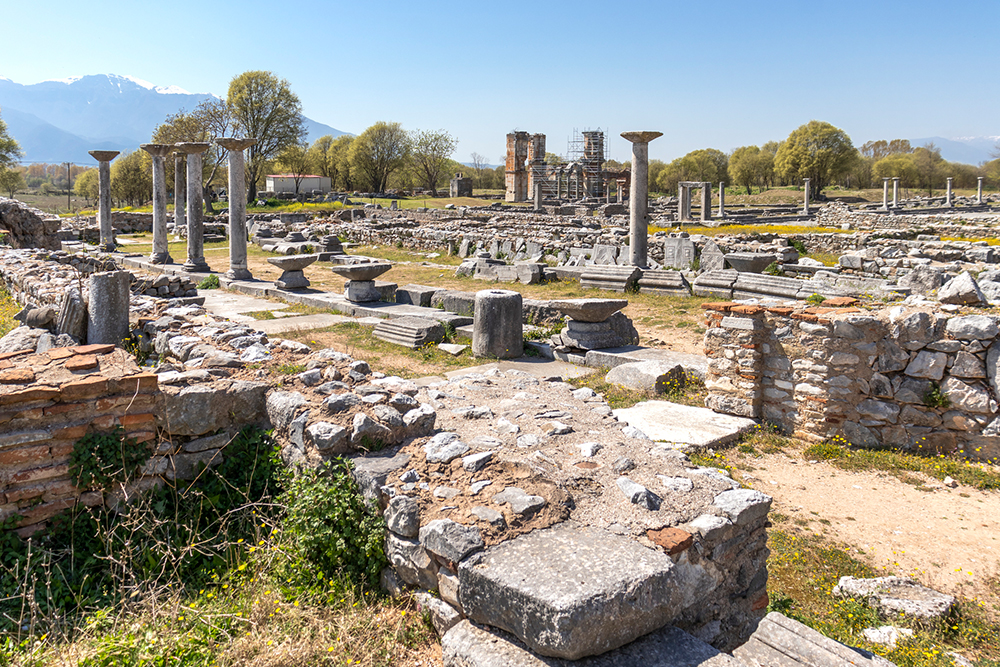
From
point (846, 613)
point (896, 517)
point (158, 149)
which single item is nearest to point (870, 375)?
point (896, 517)

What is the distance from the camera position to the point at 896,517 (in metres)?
5.36

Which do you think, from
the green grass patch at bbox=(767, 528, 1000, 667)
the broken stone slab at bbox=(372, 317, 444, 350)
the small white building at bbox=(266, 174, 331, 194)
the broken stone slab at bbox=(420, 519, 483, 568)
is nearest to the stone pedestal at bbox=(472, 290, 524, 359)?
the broken stone slab at bbox=(372, 317, 444, 350)

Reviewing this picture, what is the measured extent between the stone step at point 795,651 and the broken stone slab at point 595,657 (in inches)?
11.1

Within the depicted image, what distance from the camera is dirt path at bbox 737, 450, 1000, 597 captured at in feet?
15.2

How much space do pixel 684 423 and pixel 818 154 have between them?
6273cm

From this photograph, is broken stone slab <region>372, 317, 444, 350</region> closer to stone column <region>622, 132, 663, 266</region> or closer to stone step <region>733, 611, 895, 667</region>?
stone step <region>733, 611, 895, 667</region>

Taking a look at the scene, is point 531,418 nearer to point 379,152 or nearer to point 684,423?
point 684,423

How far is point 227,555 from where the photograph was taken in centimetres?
416

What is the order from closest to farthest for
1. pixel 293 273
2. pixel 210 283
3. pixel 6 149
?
pixel 293 273 → pixel 210 283 → pixel 6 149

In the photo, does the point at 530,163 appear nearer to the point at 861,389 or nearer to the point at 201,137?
the point at 201,137

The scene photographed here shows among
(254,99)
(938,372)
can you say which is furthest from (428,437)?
(254,99)

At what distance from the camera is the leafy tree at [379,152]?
71250 mm

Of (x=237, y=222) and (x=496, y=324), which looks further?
(x=237, y=222)

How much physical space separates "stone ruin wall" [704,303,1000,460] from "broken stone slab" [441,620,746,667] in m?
4.82
